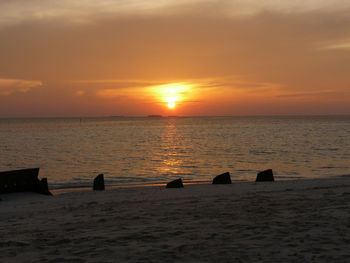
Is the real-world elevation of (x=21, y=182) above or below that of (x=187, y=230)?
above

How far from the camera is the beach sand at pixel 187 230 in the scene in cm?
671

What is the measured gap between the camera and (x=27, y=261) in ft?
22.0

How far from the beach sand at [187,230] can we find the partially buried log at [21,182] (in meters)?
3.60

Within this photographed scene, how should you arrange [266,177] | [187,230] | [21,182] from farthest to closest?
1. [266,177]
2. [21,182]
3. [187,230]

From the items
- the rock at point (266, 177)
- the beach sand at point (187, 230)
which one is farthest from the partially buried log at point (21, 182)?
the rock at point (266, 177)

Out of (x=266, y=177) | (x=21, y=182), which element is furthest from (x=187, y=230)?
(x=266, y=177)

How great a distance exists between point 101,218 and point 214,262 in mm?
5193

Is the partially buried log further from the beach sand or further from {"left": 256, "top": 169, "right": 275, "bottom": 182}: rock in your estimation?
{"left": 256, "top": 169, "right": 275, "bottom": 182}: rock

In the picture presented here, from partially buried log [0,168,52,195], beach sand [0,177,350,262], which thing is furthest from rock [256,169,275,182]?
partially buried log [0,168,52,195]

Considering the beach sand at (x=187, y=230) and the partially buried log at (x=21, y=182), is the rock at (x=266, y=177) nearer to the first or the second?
the beach sand at (x=187, y=230)

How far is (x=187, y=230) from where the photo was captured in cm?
849

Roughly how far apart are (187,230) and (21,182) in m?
11.5

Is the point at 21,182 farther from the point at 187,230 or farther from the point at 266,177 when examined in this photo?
the point at 266,177

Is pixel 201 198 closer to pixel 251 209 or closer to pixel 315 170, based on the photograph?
pixel 251 209
